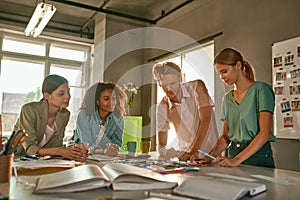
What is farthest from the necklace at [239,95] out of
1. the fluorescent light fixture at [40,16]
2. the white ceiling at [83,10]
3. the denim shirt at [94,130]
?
the white ceiling at [83,10]

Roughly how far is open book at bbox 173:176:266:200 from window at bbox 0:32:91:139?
4.29 m

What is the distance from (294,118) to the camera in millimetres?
2432

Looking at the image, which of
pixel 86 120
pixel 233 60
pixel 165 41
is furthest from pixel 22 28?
pixel 233 60

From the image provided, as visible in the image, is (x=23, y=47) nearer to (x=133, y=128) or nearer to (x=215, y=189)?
(x=133, y=128)

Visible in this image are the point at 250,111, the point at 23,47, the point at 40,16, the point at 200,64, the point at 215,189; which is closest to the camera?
the point at 215,189

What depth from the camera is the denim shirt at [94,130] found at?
1.81 meters

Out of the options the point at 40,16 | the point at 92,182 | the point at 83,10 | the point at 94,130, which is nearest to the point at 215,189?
the point at 92,182

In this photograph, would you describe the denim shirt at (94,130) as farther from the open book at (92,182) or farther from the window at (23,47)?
the window at (23,47)

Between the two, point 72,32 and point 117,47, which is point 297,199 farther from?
point 72,32

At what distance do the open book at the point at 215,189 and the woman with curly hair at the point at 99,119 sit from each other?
1.14 metres

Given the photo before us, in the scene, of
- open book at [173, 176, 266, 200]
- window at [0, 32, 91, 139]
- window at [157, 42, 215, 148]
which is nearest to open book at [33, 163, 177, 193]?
open book at [173, 176, 266, 200]

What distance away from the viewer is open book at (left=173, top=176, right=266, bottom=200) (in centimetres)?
64

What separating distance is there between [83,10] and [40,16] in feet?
4.44

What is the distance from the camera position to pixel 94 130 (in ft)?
6.05
